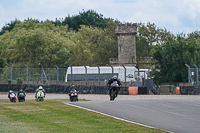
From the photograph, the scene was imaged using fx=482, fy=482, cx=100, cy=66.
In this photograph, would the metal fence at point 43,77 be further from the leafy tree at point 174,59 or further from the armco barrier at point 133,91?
the leafy tree at point 174,59

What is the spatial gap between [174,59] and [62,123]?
45.9 metres

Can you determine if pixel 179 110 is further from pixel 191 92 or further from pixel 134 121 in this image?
pixel 191 92

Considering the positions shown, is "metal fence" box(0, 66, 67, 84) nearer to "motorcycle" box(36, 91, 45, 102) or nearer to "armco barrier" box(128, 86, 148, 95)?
"armco barrier" box(128, 86, 148, 95)

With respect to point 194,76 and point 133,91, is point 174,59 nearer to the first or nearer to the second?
point 133,91

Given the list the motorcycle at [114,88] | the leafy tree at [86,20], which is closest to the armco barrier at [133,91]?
the motorcycle at [114,88]

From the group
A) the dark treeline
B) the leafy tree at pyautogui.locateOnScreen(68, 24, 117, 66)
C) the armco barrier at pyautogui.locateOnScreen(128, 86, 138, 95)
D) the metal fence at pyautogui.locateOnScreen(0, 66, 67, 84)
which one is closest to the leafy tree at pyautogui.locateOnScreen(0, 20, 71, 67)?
the dark treeline

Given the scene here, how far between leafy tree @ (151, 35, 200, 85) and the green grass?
4091 cm

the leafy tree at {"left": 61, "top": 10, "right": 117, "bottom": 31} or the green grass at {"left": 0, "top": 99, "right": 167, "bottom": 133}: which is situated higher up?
the leafy tree at {"left": 61, "top": 10, "right": 117, "bottom": 31}

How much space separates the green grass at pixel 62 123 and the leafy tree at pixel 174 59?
1611 inches

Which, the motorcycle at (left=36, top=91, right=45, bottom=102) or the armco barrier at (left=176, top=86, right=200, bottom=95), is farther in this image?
the armco barrier at (left=176, top=86, right=200, bottom=95)

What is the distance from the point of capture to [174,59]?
5922 cm

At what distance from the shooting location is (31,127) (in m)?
13.3

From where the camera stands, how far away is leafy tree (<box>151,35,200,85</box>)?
58.4m

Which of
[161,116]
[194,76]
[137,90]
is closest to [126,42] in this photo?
[137,90]
